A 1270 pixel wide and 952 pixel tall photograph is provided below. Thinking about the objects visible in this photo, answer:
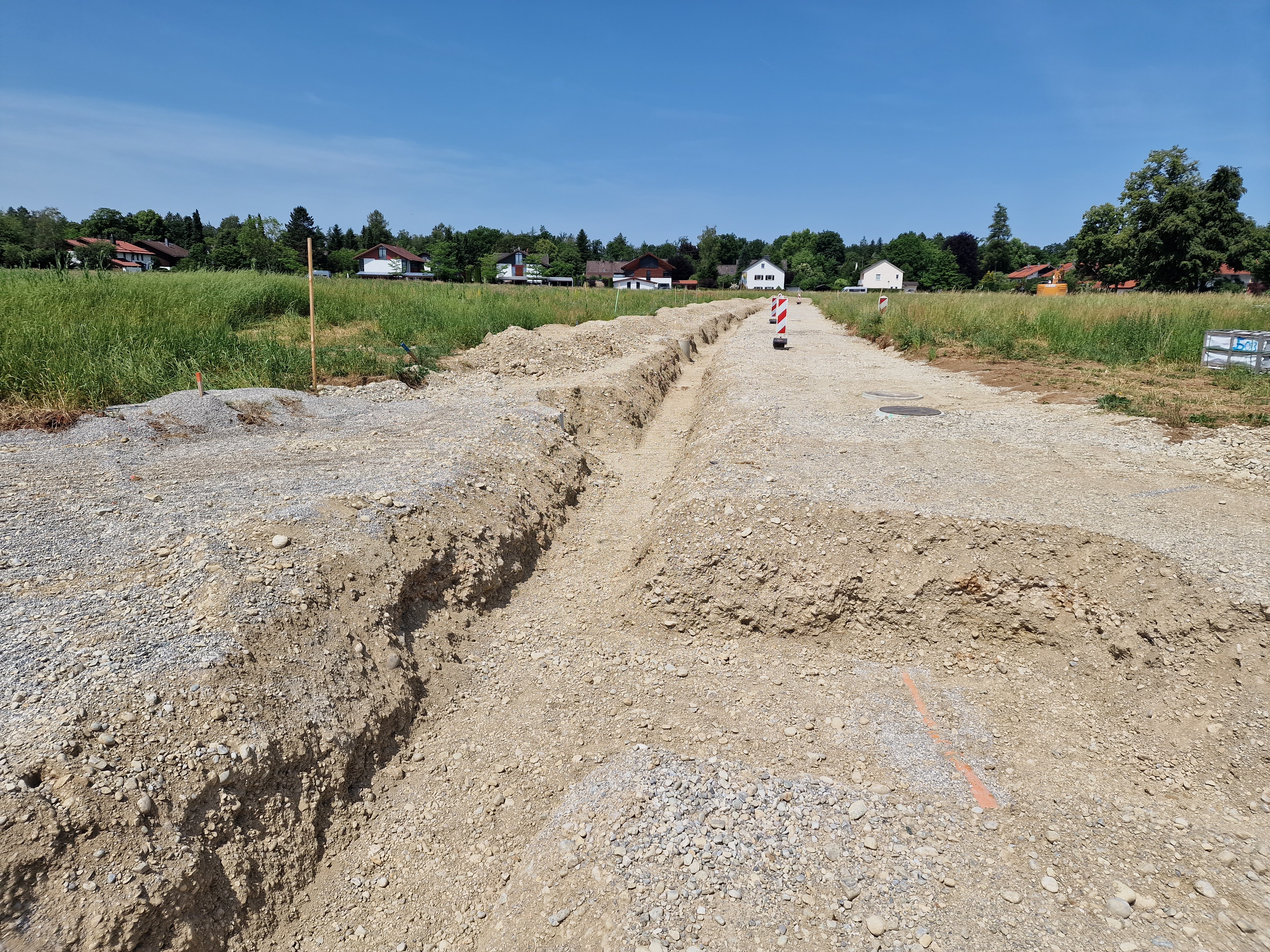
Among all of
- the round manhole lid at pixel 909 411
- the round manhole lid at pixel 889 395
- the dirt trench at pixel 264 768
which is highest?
the round manhole lid at pixel 889 395

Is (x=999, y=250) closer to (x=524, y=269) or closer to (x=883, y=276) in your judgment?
(x=883, y=276)

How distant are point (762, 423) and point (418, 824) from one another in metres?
5.51

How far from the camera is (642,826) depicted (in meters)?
2.93

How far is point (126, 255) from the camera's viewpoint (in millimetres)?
37562

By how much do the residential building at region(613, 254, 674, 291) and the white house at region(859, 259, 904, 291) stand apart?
24009 millimetres

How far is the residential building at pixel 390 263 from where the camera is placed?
217 feet

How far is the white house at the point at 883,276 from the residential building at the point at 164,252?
232 feet

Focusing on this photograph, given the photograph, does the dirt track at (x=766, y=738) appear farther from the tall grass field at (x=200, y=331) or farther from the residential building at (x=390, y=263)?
the residential building at (x=390, y=263)

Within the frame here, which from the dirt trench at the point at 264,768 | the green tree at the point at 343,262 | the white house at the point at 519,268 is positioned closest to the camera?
the dirt trench at the point at 264,768

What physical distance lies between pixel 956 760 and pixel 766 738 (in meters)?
0.91

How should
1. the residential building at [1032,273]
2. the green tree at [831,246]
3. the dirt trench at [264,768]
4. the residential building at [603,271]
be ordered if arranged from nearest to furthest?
the dirt trench at [264,768]
the residential building at [1032,273]
the residential building at [603,271]
the green tree at [831,246]

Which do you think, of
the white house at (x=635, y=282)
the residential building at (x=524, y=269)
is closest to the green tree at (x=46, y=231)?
the residential building at (x=524, y=269)

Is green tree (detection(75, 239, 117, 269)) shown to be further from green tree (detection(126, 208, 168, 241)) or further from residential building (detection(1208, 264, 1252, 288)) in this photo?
green tree (detection(126, 208, 168, 241))

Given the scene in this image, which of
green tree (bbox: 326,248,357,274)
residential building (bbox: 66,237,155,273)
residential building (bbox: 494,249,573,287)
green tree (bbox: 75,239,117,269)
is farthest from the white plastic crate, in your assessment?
green tree (bbox: 326,248,357,274)
